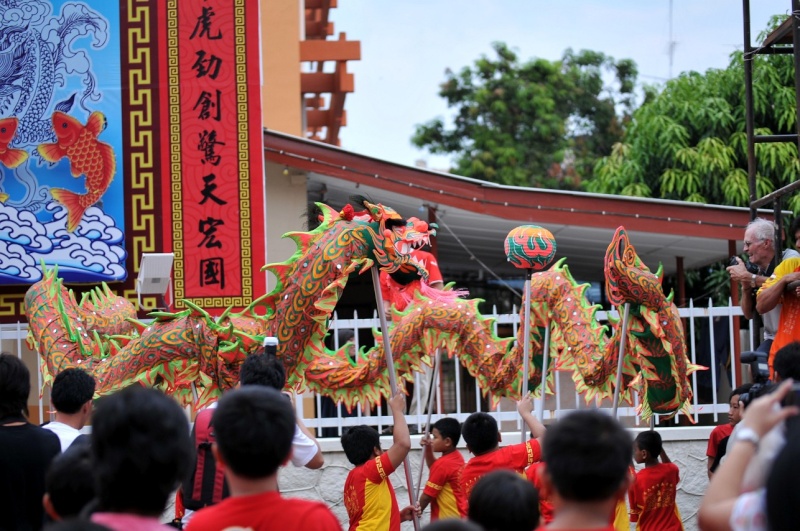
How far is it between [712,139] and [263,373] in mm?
12590

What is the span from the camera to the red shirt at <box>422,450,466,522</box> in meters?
6.20

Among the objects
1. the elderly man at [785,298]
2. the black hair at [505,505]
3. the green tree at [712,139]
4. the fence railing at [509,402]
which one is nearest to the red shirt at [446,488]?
the fence railing at [509,402]

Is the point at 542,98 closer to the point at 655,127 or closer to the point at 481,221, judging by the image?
the point at 655,127

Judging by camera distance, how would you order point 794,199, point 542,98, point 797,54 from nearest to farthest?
1. point 797,54
2. point 794,199
3. point 542,98

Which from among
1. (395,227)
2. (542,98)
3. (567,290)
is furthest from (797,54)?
(542,98)

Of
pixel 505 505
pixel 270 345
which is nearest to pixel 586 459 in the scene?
pixel 505 505

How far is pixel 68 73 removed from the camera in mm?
9734

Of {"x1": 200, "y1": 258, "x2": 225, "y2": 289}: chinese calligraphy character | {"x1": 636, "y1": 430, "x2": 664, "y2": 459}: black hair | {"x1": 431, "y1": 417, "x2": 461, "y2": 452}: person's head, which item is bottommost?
{"x1": 636, "y1": 430, "x2": 664, "y2": 459}: black hair

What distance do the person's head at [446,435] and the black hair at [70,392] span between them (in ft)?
7.60

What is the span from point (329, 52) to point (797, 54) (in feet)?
25.3

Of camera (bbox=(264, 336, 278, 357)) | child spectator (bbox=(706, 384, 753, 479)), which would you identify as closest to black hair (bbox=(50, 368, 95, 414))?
camera (bbox=(264, 336, 278, 357))

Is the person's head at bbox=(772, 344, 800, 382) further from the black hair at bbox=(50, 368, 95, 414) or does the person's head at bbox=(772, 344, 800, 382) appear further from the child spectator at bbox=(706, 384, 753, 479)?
the black hair at bbox=(50, 368, 95, 414)

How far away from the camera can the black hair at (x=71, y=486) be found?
3.09 meters

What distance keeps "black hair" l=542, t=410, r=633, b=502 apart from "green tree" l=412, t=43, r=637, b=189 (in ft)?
68.8
